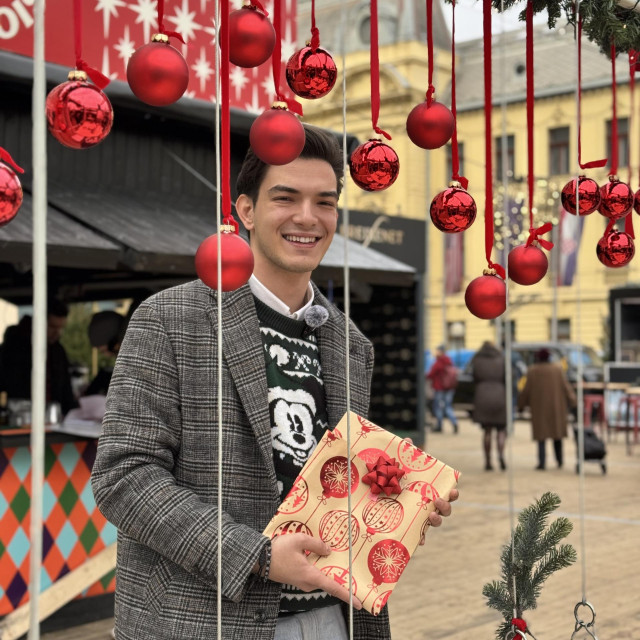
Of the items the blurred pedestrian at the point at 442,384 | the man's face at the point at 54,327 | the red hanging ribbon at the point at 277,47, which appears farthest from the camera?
the blurred pedestrian at the point at 442,384

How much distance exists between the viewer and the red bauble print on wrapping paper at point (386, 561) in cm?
170

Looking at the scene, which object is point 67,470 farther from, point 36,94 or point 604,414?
point 604,414

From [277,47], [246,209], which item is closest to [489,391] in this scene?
[246,209]

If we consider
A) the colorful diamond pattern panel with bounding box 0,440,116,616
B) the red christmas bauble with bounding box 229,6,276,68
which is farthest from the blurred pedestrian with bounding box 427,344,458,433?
the red christmas bauble with bounding box 229,6,276,68

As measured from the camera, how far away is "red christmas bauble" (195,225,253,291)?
140 centimetres

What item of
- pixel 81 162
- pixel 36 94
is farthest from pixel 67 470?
→ pixel 36 94

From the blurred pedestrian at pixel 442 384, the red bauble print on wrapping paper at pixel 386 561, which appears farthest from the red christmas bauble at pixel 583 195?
the blurred pedestrian at pixel 442 384

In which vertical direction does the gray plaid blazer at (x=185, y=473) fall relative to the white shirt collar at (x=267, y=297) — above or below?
below

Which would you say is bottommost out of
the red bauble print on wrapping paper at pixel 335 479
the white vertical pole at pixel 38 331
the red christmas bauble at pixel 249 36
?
the red bauble print on wrapping paper at pixel 335 479

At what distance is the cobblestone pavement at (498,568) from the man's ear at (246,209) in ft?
3.32

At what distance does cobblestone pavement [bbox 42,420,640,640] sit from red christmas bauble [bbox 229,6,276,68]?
1.40 meters

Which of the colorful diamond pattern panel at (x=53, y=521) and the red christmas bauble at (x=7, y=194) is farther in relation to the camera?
the colorful diamond pattern panel at (x=53, y=521)

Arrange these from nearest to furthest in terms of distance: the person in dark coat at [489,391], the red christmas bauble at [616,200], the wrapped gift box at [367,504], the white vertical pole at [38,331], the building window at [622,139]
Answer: the white vertical pole at [38,331] < the wrapped gift box at [367,504] < the red christmas bauble at [616,200] < the person in dark coat at [489,391] < the building window at [622,139]

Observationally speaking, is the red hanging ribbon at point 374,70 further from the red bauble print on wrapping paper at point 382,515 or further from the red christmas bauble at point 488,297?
the red bauble print on wrapping paper at point 382,515
